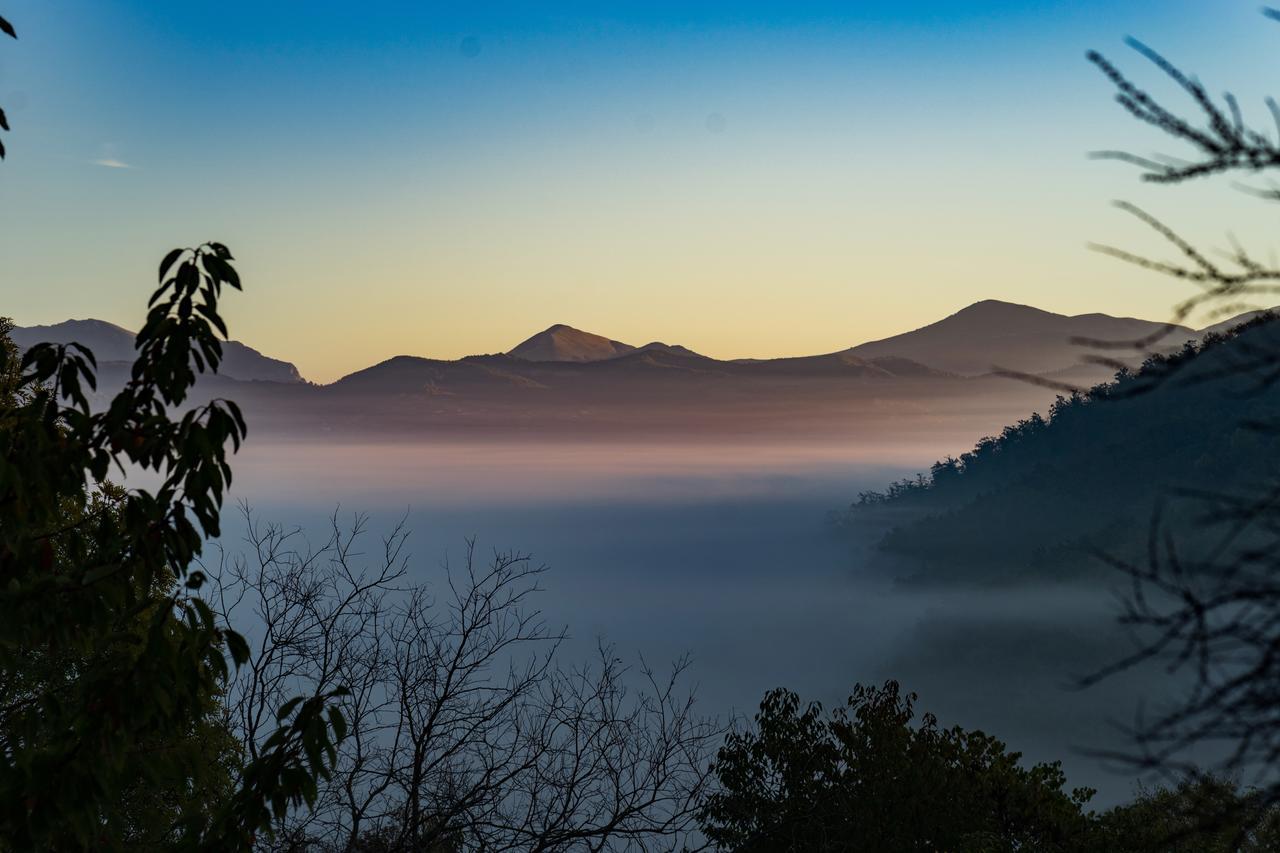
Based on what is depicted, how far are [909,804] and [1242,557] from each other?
19326mm

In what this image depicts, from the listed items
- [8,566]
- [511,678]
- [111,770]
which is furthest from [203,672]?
[511,678]

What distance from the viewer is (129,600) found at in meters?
4.42

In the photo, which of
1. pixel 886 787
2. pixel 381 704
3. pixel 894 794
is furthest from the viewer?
pixel 886 787

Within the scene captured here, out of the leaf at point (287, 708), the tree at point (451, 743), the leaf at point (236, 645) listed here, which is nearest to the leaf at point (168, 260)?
the leaf at point (236, 645)

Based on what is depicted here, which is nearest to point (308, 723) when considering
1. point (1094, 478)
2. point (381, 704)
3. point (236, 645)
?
point (236, 645)

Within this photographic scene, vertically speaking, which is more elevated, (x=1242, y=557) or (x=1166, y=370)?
(x=1166, y=370)

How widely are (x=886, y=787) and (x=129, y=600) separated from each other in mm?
19508

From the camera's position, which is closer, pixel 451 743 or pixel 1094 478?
pixel 451 743

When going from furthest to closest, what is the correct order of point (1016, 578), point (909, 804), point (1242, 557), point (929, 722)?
1. point (1016, 578)
2. point (929, 722)
3. point (909, 804)
4. point (1242, 557)

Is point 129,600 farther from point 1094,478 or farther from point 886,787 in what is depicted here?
point 1094,478

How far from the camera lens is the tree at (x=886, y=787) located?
66.0 ft

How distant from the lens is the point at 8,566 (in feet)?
14.1

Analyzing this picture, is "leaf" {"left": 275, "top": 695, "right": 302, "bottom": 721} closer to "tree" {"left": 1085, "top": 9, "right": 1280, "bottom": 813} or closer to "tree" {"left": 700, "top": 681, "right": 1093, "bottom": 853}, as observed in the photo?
"tree" {"left": 1085, "top": 9, "right": 1280, "bottom": 813}

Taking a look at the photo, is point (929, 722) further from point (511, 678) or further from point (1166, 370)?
point (1166, 370)
